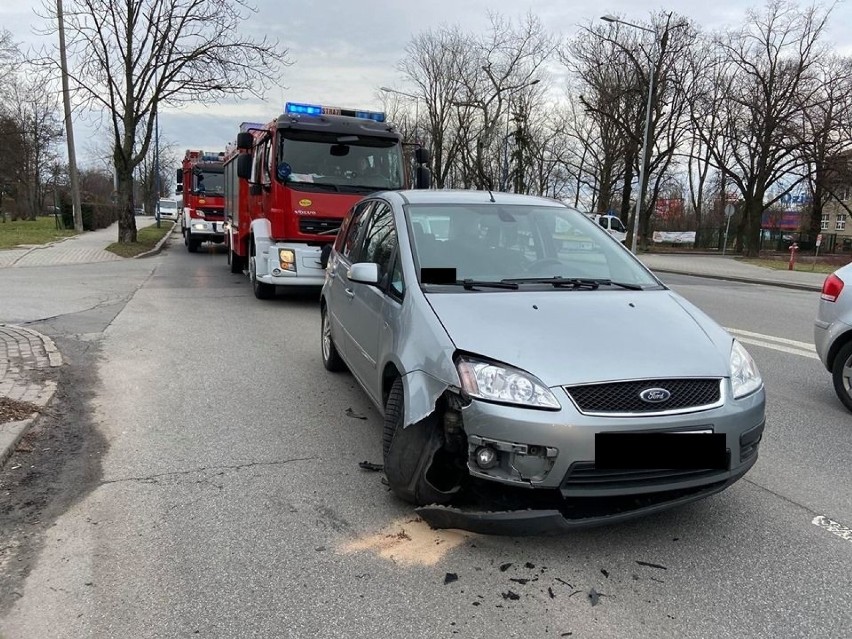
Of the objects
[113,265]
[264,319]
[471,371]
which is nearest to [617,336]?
[471,371]

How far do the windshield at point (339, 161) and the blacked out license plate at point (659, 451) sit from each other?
8100 millimetres

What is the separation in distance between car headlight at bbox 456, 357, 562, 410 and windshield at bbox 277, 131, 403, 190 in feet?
25.1

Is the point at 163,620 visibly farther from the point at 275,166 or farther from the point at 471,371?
the point at 275,166

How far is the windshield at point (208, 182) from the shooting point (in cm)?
2139

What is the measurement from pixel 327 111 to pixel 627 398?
31.4 feet

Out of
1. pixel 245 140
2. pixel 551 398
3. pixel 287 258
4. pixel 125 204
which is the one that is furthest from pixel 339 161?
pixel 125 204

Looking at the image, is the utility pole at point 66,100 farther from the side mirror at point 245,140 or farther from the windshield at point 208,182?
the side mirror at point 245,140

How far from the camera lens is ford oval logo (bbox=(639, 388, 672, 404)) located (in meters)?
2.91

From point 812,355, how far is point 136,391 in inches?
294

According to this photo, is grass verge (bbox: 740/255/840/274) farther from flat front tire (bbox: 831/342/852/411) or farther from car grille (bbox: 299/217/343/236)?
flat front tire (bbox: 831/342/852/411)

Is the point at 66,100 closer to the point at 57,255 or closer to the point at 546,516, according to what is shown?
the point at 57,255

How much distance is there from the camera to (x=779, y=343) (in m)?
8.47

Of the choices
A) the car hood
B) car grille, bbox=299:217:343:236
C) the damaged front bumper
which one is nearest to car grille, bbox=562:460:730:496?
the damaged front bumper

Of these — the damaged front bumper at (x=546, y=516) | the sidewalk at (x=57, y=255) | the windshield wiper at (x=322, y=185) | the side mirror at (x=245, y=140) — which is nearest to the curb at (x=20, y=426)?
the damaged front bumper at (x=546, y=516)
